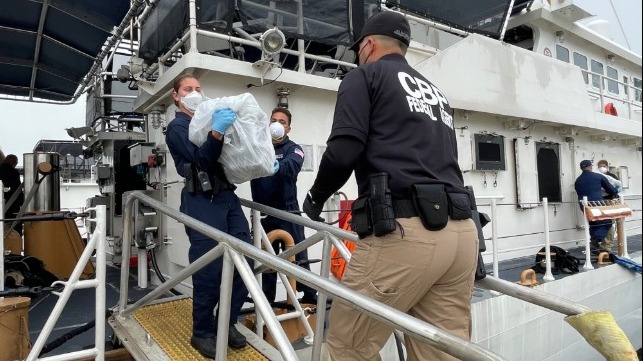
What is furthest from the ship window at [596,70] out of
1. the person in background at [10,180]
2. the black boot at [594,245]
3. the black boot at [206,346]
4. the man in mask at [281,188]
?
the person in background at [10,180]

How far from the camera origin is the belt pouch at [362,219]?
1.65 metres

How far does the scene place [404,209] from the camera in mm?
1626

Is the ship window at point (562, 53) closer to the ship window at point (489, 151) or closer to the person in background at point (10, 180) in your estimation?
the ship window at point (489, 151)

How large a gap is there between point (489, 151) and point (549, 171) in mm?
1925

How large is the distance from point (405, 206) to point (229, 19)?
10.4 ft

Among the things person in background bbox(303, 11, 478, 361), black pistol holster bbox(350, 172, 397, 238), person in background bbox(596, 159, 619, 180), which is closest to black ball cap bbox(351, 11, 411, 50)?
person in background bbox(303, 11, 478, 361)

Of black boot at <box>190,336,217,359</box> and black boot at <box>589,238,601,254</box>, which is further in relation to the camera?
black boot at <box>589,238,601,254</box>

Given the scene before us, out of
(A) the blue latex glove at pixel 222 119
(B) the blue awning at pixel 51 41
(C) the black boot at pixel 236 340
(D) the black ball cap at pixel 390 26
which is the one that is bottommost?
(C) the black boot at pixel 236 340

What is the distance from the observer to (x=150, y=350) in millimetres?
2502

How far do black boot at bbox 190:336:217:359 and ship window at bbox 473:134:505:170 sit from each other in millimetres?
5015

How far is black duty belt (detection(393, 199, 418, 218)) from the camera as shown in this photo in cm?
162

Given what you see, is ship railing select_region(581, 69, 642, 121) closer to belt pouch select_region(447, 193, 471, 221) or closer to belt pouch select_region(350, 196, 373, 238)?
belt pouch select_region(447, 193, 471, 221)

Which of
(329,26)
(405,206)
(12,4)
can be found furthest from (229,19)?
(405,206)

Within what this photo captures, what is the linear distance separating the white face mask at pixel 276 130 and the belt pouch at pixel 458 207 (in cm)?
220
